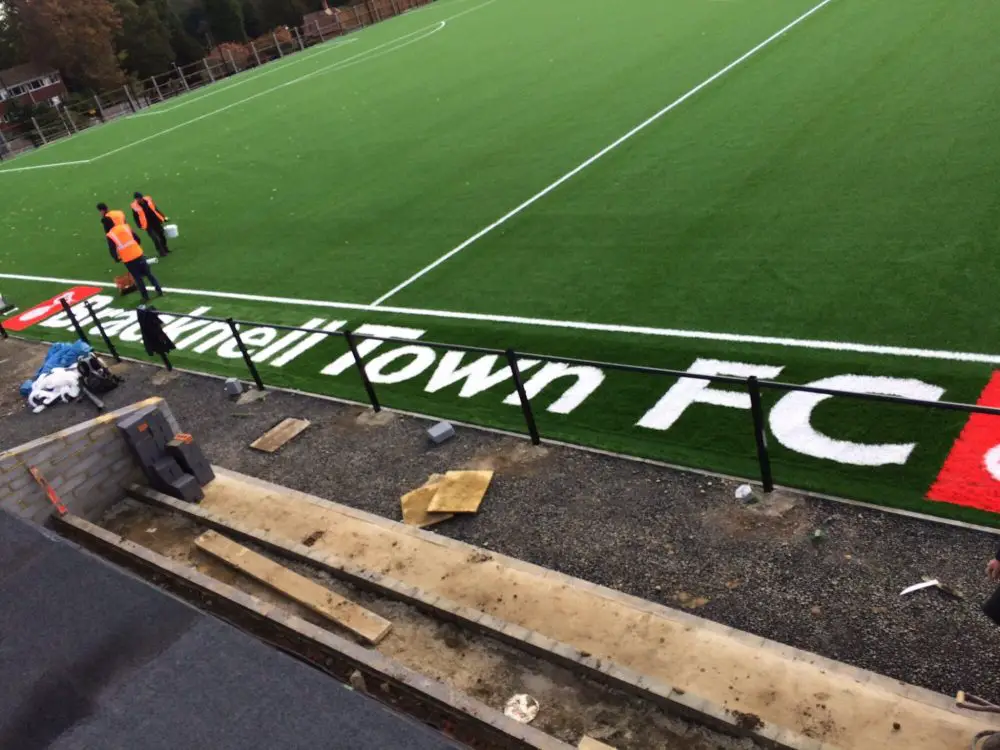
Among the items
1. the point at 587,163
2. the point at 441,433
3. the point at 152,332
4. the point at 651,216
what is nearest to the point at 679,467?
the point at 441,433

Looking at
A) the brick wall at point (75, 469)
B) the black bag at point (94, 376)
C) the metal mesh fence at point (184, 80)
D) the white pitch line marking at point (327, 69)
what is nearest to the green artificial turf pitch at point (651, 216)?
the black bag at point (94, 376)

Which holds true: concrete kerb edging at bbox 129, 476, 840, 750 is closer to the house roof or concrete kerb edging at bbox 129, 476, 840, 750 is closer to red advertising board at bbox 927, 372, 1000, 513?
red advertising board at bbox 927, 372, 1000, 513

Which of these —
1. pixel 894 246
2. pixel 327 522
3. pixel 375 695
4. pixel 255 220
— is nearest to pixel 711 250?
pixel 894 246

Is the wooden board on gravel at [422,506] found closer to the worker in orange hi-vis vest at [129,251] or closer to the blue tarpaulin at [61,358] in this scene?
the blue tarpaulin at [61,358]

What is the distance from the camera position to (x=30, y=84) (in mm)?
75125

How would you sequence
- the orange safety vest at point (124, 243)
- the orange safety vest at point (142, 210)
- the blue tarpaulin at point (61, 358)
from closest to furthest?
the blue tarpaulin at point (61, 358) < the orange safety vest at point (124, 243) < the orange safety vest at point (142, 210)

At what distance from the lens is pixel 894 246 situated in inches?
438

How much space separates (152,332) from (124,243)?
370 cm

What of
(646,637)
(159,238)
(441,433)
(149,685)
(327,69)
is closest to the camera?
(149,685)

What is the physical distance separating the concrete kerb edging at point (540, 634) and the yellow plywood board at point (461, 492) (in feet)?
1.42

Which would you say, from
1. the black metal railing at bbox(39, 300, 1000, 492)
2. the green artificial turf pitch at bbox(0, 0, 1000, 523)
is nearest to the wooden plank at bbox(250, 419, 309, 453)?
the green artificial turf pitch at bbox(0, 0, 1000, 523)

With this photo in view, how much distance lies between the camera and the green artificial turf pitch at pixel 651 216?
910cm

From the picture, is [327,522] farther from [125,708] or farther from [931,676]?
[931,676]

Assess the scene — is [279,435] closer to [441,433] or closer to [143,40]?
[441,433]
